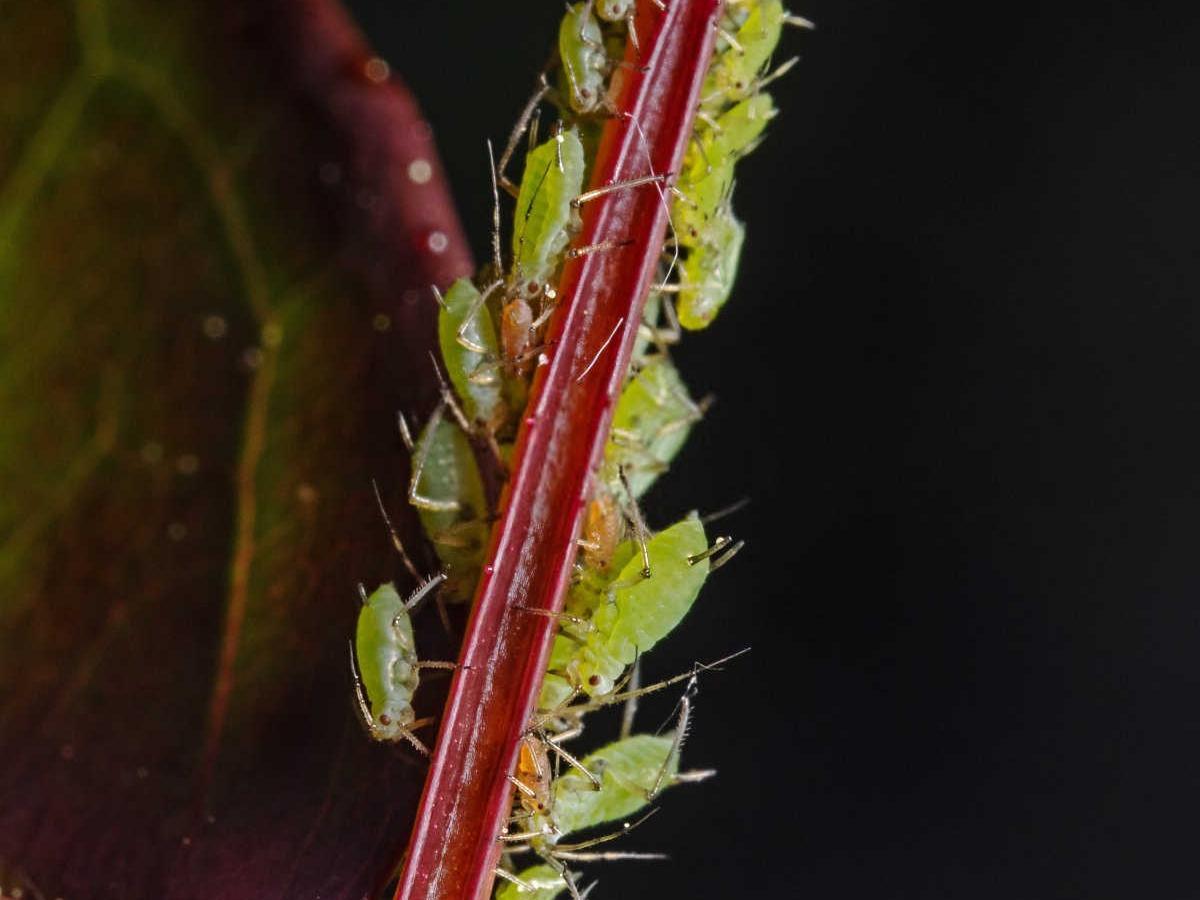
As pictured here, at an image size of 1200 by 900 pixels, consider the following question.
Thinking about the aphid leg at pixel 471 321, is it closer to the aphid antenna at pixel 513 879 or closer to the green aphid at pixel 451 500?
the green aphid at pixel 451 500

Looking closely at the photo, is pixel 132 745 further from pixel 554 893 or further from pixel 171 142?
pixel 171 142

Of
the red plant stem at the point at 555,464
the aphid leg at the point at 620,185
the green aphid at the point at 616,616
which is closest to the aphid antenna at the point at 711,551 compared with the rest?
the green aphid at the point at 616,616

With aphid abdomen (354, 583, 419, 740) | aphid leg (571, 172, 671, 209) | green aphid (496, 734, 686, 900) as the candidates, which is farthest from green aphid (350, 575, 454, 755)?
aphid leg (571, 172, 671, 209)

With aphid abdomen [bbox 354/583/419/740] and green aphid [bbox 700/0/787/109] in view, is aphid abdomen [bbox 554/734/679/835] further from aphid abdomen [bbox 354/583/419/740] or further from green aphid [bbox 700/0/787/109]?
green aphid [bbox 700/0/787/109]

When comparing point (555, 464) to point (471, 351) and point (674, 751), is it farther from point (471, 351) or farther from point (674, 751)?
point (674, 751)

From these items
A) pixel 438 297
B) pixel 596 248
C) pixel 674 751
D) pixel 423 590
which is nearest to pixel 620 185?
pixel 596 248

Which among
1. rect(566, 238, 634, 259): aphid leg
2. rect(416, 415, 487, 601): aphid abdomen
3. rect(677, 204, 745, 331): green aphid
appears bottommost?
rect(416, 415, 487, 601): aphid abdomen
